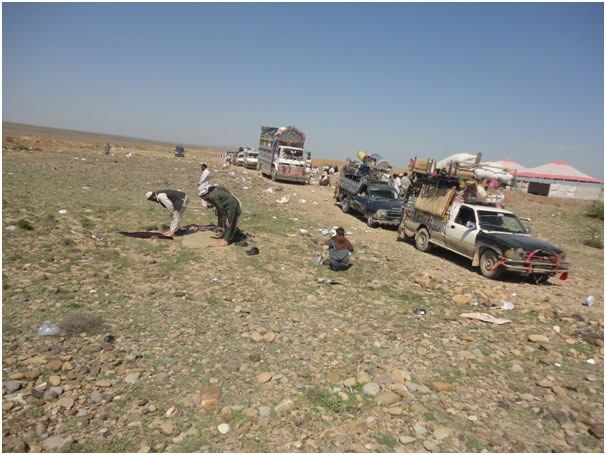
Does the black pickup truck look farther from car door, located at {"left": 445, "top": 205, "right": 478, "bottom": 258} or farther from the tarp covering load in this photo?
car door, located at {"left": 445, "top": 205, "right": 478, "bottom": 258}

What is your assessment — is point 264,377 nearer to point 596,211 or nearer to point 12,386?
point 12,386

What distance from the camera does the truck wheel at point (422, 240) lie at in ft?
36.2

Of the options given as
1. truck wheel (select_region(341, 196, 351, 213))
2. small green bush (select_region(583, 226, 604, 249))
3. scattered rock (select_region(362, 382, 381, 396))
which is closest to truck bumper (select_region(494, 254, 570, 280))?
scattered rock (select_region(362, 382, 381, 396))

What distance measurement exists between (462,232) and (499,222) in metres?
0.98

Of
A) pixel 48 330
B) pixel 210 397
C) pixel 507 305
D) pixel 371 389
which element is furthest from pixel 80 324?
pixel 507 305

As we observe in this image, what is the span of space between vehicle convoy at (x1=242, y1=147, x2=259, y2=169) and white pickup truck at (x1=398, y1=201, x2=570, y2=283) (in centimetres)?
2295

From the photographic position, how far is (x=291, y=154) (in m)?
24.8

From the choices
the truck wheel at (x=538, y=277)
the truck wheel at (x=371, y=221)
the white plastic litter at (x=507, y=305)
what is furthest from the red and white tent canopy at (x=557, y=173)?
the white plastic litter at (x=507, y=305)

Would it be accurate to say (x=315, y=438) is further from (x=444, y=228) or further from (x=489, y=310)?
(x=444, y=228)

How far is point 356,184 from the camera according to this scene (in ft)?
53.7

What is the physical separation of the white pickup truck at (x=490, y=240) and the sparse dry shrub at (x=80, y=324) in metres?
8.09

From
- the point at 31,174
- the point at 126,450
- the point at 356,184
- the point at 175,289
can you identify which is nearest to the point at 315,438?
the point at 126,450

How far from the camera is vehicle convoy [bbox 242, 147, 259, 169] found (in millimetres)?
32438

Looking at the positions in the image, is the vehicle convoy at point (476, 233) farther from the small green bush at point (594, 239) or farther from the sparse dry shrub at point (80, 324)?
the small green bush at point (594, 239)
